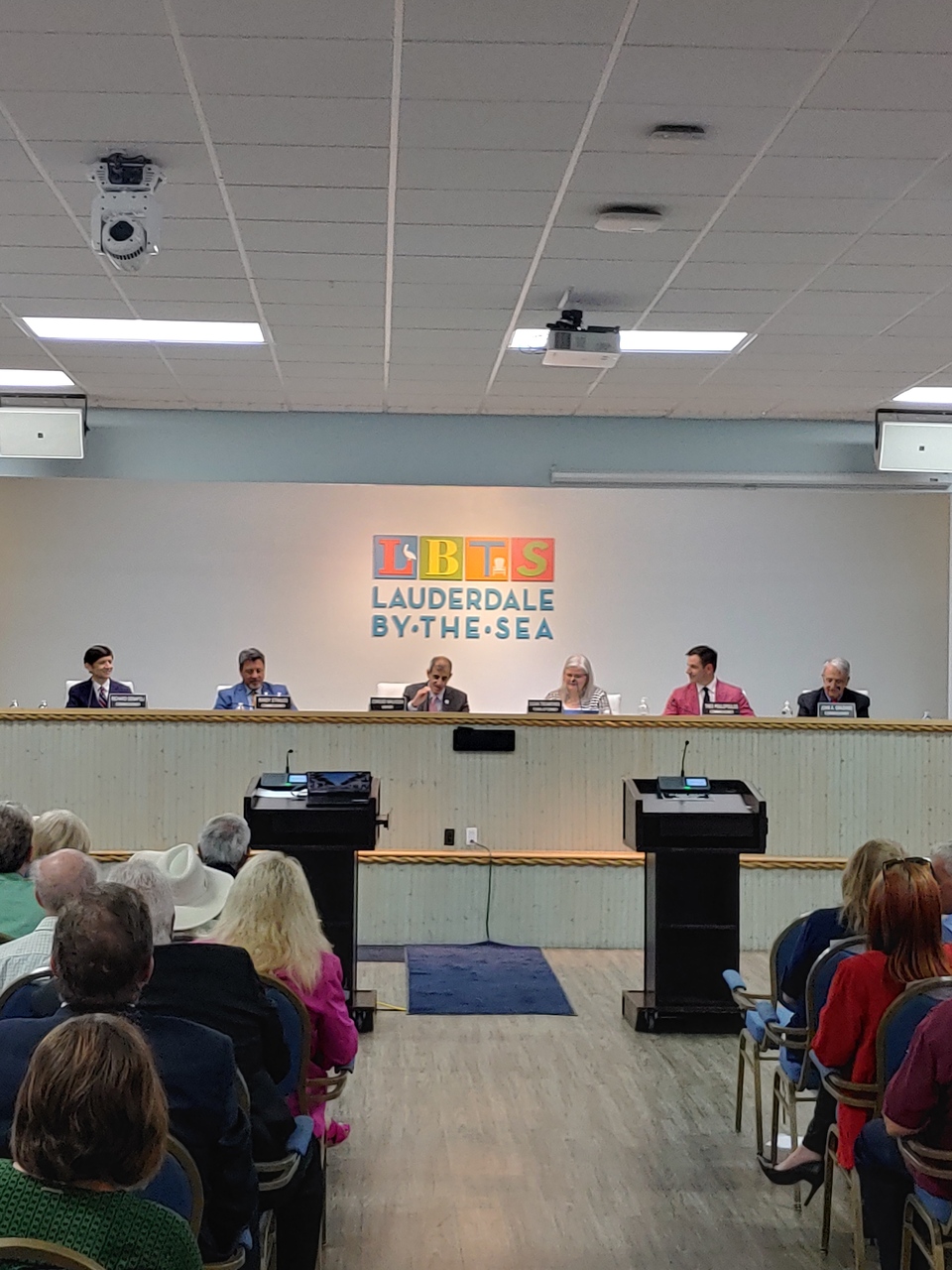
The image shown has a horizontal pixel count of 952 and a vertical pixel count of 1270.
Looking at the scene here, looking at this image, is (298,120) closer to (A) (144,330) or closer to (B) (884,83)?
(B) (884,83)

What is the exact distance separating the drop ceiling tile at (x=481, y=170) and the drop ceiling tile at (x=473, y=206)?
0.07m

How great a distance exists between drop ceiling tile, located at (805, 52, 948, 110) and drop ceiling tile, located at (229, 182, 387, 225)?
181 cm

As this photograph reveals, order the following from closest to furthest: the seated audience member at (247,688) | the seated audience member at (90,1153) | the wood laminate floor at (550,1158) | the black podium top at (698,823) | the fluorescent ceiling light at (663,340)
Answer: the seated audience member at (90,1153)
the wood laminate floor at (550,1158)
the black podium top at (698,823)
the fluorescent ceiling light at (663,340)
the seated audience member at (247,688)

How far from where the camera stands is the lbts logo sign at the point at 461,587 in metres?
10.2

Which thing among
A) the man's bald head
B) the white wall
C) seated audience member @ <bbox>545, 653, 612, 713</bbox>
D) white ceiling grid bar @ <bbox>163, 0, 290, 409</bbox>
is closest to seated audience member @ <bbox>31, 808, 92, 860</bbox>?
the man's bald head

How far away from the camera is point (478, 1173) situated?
4.34 meters

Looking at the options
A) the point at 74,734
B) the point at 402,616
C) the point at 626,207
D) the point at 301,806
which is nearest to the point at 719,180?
the point at 626,207

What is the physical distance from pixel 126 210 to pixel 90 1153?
394cm

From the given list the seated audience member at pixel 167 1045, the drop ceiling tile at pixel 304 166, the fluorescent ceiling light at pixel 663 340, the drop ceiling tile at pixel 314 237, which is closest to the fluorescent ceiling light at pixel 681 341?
the fluorescent ceiling light at pixel 663 340

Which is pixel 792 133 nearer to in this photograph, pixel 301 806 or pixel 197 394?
pixel 301 806

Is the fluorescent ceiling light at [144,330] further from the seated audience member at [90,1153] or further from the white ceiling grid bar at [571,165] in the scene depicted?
the seated audience member at [90,1153]

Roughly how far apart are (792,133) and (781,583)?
6103 millimetres

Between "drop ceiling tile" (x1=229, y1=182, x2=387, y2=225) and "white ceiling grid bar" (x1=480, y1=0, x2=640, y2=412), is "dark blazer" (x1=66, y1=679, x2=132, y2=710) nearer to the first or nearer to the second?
"white ceiling grid bar" (x1=480, y1=0, x2=640, y2=412)

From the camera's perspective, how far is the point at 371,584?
33.5 feet
